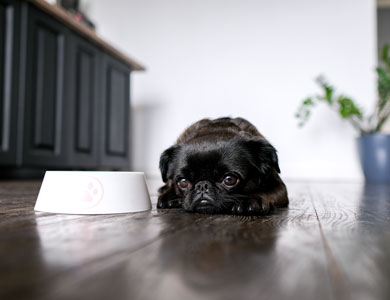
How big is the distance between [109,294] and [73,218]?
609 millimetres

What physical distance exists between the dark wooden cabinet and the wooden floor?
77.5 inches

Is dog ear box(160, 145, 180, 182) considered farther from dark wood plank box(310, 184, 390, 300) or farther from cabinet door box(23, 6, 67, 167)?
cabinet door box(23, 6, 67, 167)

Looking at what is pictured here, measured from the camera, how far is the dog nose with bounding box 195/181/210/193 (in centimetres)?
124

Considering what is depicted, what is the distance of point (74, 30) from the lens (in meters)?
3.36

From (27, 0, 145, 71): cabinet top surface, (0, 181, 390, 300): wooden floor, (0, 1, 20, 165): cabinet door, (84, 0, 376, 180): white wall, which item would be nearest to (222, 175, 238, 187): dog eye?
(0, 181, 390, 300): wooden floor

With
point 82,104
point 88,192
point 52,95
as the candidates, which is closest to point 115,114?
point 82,104

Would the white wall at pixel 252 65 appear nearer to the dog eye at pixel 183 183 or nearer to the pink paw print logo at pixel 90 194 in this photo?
the dog eye at pixel 183 183

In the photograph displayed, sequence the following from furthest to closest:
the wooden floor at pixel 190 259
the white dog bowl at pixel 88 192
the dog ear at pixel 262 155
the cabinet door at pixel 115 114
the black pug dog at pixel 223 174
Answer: the cabinet door at pixel 115 114
the dog ear at pixel 262 155
the black pug dog at pixel 223 174
the white dog bowl at pixel 88 192
the wooden floor at pixel 190 259

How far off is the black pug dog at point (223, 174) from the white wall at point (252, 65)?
3741 millimetres

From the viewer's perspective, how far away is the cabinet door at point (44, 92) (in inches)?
111

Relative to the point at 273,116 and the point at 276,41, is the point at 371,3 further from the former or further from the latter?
the point at 273,116

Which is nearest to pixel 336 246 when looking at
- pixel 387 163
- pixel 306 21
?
pixel 387 163

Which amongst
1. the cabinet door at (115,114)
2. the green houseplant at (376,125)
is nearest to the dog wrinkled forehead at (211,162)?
the cabinet door at (115,114)

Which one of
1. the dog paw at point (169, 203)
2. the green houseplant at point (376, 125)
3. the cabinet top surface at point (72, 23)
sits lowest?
the dog paw at point (169, 203)
